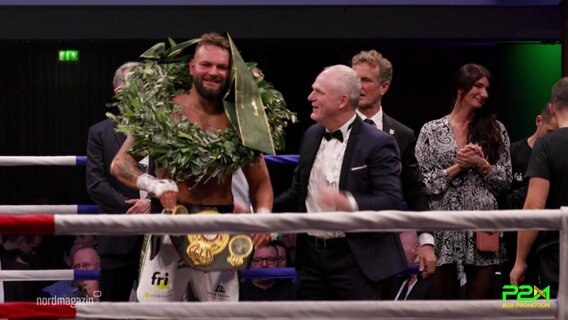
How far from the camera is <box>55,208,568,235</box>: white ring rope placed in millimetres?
3051

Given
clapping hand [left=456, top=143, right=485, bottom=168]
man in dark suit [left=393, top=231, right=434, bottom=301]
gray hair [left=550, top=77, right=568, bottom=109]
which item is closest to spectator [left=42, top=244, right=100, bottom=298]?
man in dark suit [left=393, top=231, right=434, bottom=301]

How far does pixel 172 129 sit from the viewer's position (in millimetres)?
4242

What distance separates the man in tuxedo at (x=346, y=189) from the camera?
14.2 ft

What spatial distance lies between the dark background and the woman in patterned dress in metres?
2.20

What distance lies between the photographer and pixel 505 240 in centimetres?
566

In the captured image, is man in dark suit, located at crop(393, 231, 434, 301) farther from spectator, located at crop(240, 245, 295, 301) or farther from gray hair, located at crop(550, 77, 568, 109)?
gray hair, located at crop(550, 77, 568, 109)

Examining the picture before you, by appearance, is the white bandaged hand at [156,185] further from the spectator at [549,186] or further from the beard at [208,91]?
the spectator at [549,186]

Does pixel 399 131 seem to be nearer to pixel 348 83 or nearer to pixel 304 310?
pixel 348 83

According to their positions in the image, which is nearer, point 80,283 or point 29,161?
point 29,161

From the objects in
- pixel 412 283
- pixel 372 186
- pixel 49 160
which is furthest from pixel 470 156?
pixel 49 160

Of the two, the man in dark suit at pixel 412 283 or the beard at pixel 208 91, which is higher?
the beard at pixel 208 91

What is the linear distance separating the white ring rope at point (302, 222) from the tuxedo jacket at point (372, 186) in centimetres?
116

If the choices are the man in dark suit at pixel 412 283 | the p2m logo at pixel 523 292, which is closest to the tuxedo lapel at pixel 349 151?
the p2m logo at pixel 523 292

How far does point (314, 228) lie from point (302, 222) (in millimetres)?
36
